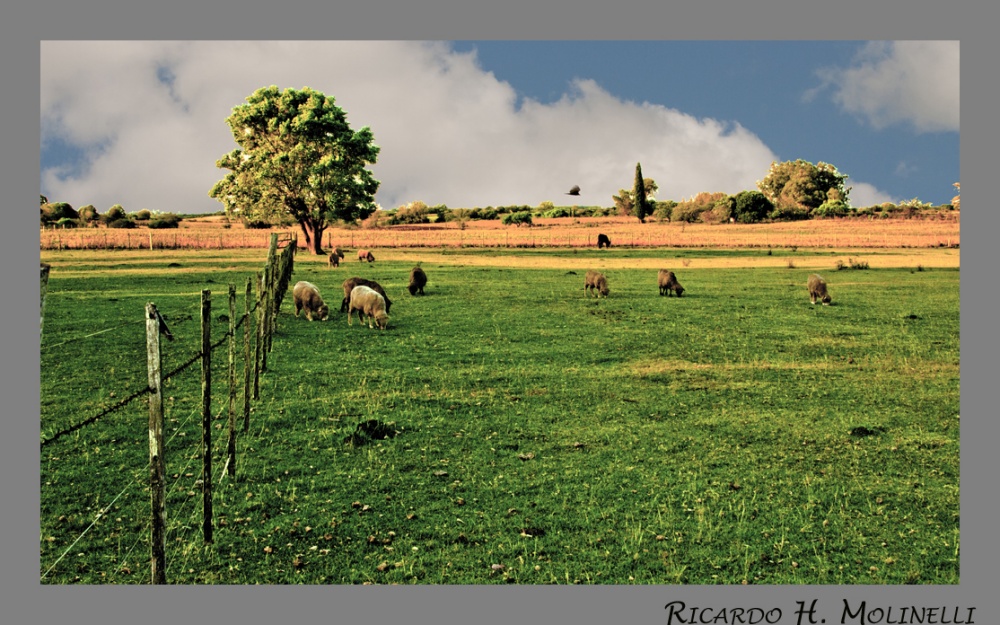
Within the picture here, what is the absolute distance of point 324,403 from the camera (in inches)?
628

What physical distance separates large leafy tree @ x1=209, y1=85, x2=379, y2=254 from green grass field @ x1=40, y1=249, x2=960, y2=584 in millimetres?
42125

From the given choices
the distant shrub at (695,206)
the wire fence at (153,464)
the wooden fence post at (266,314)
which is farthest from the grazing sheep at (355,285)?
the distant shrub at (695,206)

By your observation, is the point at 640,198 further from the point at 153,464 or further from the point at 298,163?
the point at 153,464

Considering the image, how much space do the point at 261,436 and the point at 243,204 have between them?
59507 mm

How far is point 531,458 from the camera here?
12.6 meters

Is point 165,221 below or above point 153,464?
above

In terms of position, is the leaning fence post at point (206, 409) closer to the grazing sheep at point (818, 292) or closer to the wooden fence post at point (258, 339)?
the wooden fence post at point (258, 339)

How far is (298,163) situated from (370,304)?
45.9 m

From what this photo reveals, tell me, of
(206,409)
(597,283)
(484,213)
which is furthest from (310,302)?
(484,213)

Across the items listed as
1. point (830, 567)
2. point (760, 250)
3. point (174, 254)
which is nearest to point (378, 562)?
point (830, 567)

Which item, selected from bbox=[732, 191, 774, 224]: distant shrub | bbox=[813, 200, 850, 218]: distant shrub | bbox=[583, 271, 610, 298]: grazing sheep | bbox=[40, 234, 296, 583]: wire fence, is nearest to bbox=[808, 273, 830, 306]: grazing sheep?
bbox=[583, 271, 610, 298]: grazing sheep

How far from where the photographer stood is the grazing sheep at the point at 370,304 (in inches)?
997

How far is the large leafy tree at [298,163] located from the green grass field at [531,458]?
4212 cm

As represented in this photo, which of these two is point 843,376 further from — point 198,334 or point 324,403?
point 198,334
